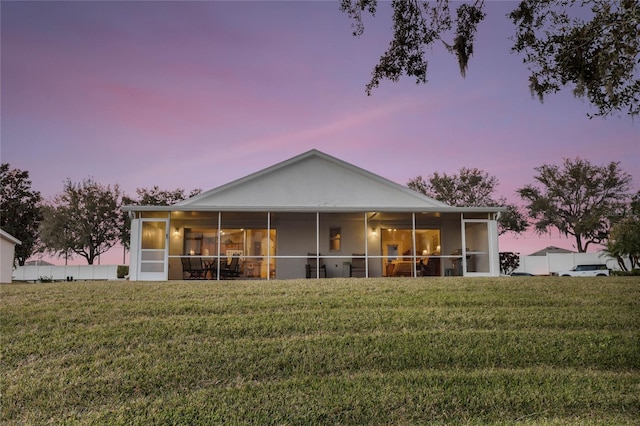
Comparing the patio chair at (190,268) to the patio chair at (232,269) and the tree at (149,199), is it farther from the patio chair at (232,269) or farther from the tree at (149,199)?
the tree at (149,199)

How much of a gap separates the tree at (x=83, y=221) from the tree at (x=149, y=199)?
69 cm

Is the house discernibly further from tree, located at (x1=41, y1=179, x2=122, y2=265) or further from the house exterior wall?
tree, located at (x1=41, y1=179, x2=122, y2=265)

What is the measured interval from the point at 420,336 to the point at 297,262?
11.0 meters

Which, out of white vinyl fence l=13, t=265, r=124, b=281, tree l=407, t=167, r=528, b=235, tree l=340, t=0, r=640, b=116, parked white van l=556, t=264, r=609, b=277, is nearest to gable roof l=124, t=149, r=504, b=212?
tree l=340, t=0, r=640, b=116

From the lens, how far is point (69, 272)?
35156 millimetres

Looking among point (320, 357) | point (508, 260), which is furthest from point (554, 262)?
point (320, 357)

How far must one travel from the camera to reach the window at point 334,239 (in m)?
20.0

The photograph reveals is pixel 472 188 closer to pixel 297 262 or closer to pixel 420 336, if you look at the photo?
pixel 297 262

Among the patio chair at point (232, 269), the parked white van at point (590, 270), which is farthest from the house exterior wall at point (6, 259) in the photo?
the parked white van at point (590, 270)

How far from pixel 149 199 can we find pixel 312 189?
886 inches

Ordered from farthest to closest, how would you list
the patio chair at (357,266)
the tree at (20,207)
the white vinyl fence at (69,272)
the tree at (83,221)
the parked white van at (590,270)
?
the tree at (83,221), the tree at (20,207), the white vinyl fence at (69,272), the parked white van at (590,270), the patio chair at (357,266)

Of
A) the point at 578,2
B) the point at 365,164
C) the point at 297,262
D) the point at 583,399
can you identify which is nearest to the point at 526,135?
the point at 365,164

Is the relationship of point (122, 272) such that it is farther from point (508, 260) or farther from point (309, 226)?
point (508, 260)

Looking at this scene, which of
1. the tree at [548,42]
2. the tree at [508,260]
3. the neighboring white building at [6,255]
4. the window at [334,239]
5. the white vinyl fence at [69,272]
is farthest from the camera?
the white vinyl fence at [69,272]
